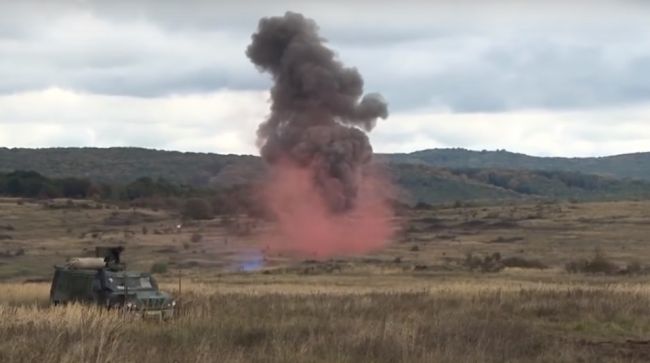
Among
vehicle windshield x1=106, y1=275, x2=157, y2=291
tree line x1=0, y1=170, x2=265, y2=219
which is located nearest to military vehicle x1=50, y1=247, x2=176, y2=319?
vehicle windshield x1=106, y1=275, x2=157, y2=291

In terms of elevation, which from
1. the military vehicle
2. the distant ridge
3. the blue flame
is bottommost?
the blue flame

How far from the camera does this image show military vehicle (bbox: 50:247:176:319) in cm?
2288

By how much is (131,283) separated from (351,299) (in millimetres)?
6495

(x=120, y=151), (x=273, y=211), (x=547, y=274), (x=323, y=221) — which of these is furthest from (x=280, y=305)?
(x=120, y=151)

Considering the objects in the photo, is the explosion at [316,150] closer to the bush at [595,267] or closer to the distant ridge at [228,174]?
the bush at [595,267]

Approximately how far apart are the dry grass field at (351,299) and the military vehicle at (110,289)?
69cm

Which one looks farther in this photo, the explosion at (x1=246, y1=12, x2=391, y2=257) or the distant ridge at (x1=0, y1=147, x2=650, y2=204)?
the distant ridge at (x1=0, y1=147, x2=650, y2=204)

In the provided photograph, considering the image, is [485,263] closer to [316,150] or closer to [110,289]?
[316,150]

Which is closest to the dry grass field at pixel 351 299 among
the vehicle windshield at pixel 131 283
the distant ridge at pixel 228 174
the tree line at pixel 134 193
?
the vehicle windshield at pixel 131 283

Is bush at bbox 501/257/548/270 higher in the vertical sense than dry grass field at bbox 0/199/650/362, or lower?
lower

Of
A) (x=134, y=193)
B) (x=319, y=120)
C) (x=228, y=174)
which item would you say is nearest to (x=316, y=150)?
(x=319, y=120)

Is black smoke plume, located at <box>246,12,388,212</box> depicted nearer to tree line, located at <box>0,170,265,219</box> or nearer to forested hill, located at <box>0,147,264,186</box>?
tree line, located at <box>0,170,265,219</box>

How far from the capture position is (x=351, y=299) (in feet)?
89.6

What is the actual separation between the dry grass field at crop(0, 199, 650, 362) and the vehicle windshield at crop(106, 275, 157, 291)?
1.71 metres
